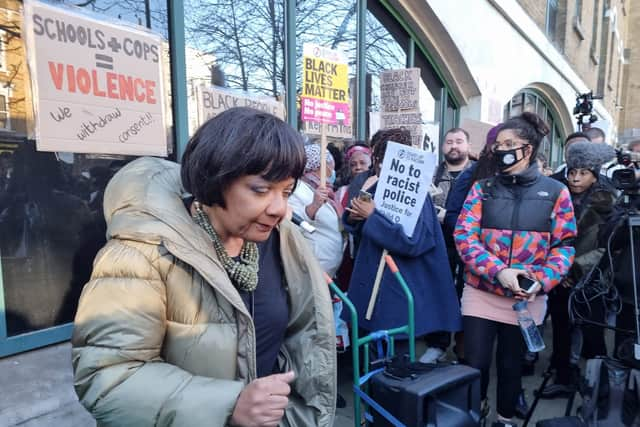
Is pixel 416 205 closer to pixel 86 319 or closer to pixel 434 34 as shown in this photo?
pixel 86 319

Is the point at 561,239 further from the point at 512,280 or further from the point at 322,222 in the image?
the point at 322,222

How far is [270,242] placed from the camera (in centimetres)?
140

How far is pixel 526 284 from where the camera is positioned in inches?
92.7

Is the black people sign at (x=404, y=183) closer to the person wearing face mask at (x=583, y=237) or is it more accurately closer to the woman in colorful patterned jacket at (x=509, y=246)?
the woman in colorful patterned jacket at (x=509, y=246)

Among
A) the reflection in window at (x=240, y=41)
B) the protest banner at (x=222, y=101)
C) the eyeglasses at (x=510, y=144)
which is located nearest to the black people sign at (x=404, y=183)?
the eyeglasses at (x=510, y=144)

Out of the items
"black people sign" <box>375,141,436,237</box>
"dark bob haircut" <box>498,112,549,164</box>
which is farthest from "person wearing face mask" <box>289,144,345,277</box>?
"dark bob haircut" <box>498,112,549,164</box>

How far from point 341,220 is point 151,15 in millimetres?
2101

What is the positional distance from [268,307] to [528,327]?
169 centimetres

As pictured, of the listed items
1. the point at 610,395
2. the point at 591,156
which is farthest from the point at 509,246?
the point at 591,156

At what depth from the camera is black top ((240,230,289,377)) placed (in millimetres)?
1267

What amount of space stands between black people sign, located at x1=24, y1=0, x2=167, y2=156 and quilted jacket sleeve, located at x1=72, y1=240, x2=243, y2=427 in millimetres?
2071

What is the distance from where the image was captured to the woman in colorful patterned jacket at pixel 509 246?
2402mm

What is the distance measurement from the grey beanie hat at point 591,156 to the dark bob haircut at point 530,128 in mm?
717

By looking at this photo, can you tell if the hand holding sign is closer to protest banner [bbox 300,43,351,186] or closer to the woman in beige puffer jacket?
protest banner [bbox 300,43,351,186]
